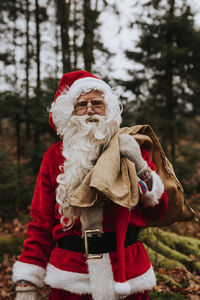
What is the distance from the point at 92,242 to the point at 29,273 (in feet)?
2.08

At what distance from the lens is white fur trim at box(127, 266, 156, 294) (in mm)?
1884

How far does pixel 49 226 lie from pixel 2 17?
1520cm

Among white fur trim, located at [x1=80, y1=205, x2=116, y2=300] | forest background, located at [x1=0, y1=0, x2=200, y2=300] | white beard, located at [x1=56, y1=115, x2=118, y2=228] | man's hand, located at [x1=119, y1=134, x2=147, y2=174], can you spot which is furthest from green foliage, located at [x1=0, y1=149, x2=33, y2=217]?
man's hand, located at [x1=119, y1=134, x2=147, y2=174]

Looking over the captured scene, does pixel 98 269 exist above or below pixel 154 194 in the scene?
below

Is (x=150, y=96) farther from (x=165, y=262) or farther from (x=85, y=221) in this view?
(x=85, y=221)

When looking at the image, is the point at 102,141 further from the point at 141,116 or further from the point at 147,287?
the point at 141,116

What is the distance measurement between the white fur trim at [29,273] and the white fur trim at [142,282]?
2.51 ft

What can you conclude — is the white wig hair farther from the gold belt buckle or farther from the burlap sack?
the gold belt buckle

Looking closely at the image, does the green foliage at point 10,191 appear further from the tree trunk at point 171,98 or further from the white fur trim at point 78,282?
the white fur trim at point 78,282

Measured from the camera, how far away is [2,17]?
1378 cm

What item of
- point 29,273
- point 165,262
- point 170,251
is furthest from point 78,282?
point 170,251

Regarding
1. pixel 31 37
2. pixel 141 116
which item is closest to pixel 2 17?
pixel 31 37

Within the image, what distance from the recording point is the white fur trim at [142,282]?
188cm

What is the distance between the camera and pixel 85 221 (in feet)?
5.93
